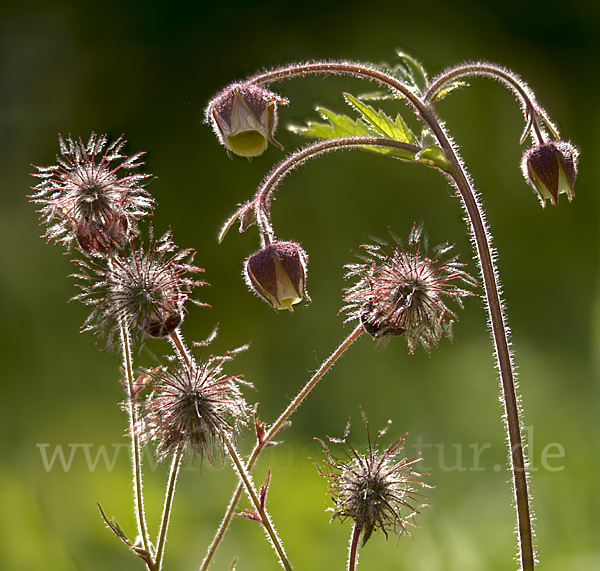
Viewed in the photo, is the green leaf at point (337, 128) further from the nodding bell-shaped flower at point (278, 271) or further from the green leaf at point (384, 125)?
the nodding bell-shaped flower at point (278, 271)

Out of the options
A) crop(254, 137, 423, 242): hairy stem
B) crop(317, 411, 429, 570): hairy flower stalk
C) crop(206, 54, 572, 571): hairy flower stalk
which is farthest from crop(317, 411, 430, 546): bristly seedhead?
crop(254, 137, 423, 242): hairy stem

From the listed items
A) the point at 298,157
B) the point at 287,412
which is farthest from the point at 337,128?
the point at 287,412

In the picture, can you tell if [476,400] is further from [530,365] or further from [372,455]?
[372,455]

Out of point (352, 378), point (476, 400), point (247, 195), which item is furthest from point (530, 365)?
Result: point (247, 195)

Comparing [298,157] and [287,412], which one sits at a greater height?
[298,157]

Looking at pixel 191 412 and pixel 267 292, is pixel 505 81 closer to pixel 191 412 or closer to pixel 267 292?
pixel 267 292

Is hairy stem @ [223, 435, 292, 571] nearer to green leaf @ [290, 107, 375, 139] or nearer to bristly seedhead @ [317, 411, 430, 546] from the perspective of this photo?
bristly seedhead @ [317, 411, 430, 546]
